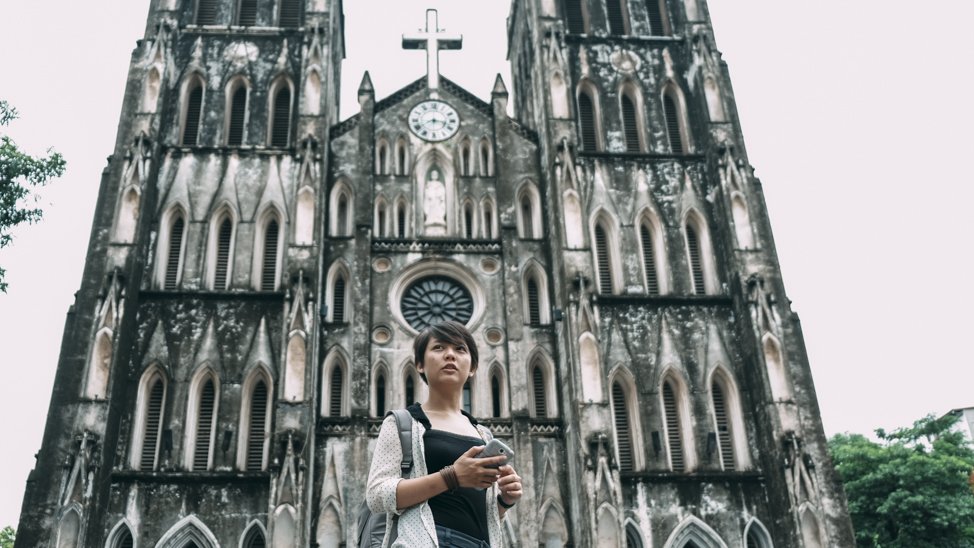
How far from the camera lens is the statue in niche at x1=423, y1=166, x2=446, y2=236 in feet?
76.2

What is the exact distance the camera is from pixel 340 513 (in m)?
19.2

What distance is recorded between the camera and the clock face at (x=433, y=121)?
24.7 meters

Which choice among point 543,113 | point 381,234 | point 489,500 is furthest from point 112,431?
point 489,500

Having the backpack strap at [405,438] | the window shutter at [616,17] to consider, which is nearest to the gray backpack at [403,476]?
the backpack strap at [405,438]

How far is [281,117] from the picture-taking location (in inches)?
977

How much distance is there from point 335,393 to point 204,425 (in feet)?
9.13

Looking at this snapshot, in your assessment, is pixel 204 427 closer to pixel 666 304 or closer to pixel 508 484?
pixel 666 304

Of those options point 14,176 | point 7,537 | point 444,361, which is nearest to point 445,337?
point 444,361

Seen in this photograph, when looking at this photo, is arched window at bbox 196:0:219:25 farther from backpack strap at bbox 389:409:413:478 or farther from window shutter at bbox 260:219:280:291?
backpack strap at bbox 389:409:413:478

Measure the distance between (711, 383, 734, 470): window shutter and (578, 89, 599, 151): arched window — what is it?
7000mm

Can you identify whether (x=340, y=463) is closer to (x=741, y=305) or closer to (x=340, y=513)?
(x=340, y=513)

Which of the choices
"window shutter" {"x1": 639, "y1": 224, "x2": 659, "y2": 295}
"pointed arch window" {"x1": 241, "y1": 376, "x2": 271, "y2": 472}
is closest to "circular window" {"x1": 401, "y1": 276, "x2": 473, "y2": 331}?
"pointed arch window" {"x1": 241, "y1": 376, "x2": 271, "y2": 472}

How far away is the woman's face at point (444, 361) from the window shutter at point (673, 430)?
16921 millimetres

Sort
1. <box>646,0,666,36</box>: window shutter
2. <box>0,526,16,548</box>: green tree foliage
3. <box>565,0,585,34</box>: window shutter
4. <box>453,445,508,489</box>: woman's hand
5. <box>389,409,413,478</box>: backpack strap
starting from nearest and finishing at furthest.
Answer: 1. <box>453,445,508,489</box>: woman's hand
2. <box>389,409,413,478</box>: backpack strap
3. <box>565,0,585,34</box>: window shutter
4. <box>646,0,666,36</box>: window shutter
5. <box>0,526,16,548</box>: green tree foliage
